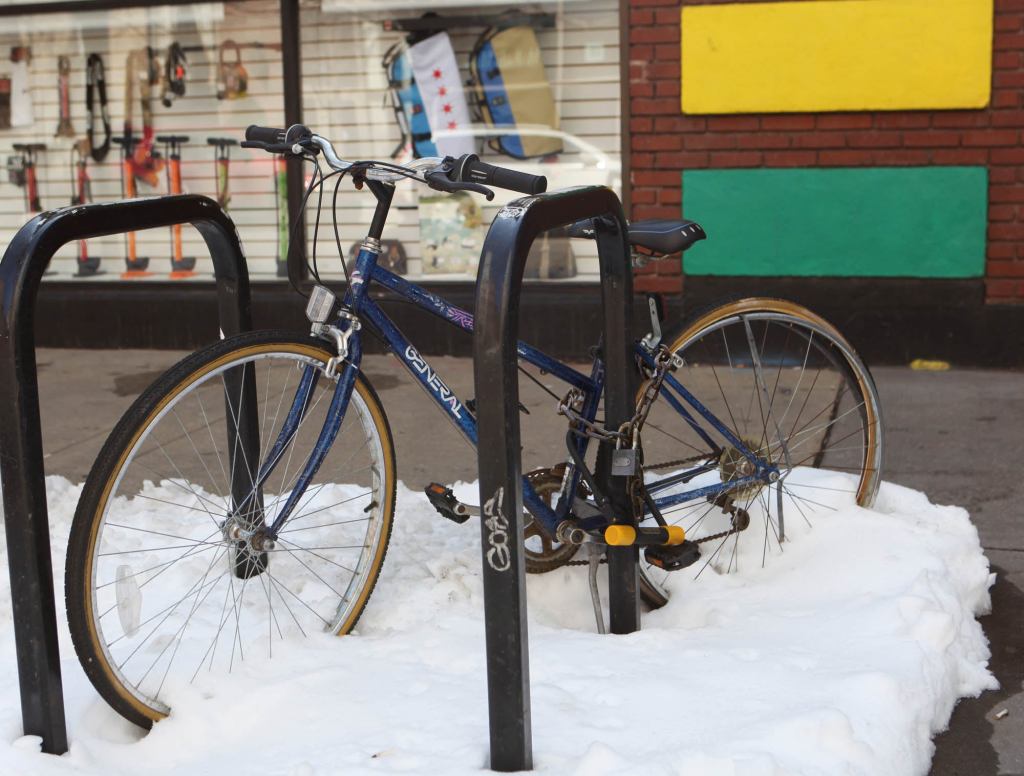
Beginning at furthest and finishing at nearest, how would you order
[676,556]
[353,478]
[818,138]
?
1. [818,138]
2. [353,478]
3. [676,556]

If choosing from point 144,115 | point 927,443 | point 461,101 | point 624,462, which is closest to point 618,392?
point 624,462

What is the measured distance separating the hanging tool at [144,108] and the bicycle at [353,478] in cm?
495

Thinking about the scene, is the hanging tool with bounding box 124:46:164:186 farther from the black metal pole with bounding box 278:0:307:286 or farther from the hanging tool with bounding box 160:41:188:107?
the black metal pole with bounding box 278:0:307:286

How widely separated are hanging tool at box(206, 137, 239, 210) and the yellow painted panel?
3.07 meters

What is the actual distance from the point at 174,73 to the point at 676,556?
6.18 m

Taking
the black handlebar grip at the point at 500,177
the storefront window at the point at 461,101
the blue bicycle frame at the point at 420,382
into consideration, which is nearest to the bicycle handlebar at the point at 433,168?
the black handlebar grip at the point at 500,177

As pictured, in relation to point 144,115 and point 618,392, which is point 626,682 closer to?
point 618,392

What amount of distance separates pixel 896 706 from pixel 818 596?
2.32 ft

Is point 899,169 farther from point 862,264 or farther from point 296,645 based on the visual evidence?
point 296,645

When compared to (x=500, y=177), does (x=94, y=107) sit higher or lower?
higher

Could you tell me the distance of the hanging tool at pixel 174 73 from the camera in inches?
332

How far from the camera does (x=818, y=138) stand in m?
6.98

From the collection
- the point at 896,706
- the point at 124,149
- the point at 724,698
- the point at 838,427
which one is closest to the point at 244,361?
the point at 724,698

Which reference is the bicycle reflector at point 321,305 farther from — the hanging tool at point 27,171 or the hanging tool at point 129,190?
the hanging tool at point 27,171
